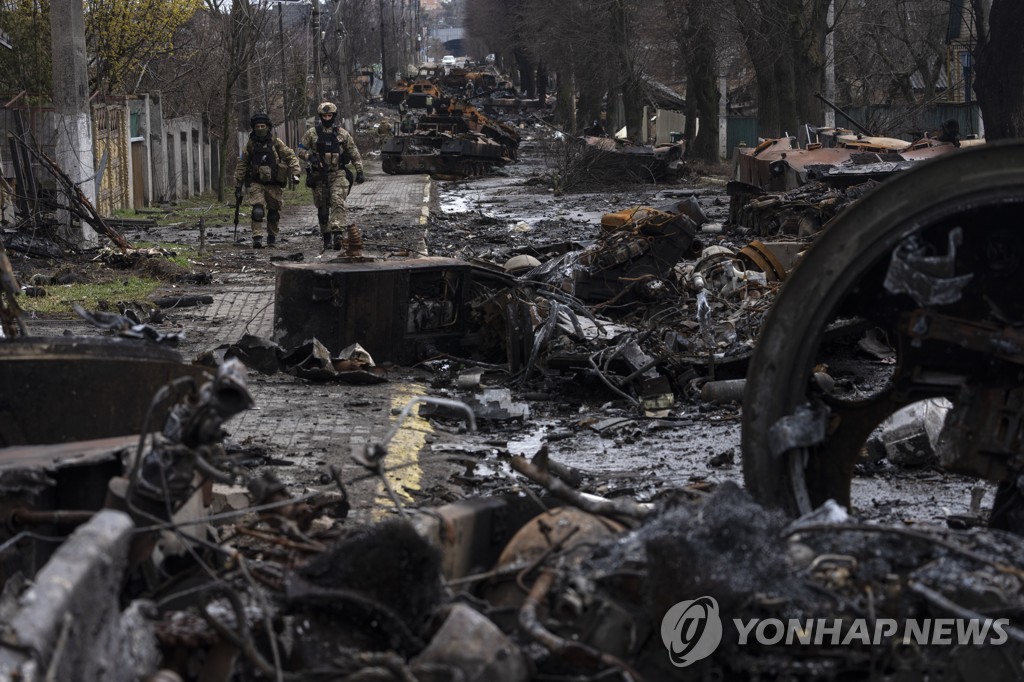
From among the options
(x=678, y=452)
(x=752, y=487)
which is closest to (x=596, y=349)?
(x=678, y=452)

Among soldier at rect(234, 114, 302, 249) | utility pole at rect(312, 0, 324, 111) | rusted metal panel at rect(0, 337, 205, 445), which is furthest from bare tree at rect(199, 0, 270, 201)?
rusted metal panel at rect(0, 337, 205, 445)

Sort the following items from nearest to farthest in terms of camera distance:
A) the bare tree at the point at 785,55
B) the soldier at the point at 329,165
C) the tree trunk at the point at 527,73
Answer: the soldier at the point at 329,165 → the bare tree at the point at 785,55 → the tree trunk at the point at 527,73

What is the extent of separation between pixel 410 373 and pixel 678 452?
3.11 metres

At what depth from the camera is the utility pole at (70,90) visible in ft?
57.8

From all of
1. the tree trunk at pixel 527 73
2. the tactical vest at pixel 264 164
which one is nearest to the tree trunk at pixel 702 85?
the tactical vest at pixel 264 164

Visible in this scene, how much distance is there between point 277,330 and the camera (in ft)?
36.0

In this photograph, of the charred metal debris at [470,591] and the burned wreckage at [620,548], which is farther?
the burned wreckage at [620,548]

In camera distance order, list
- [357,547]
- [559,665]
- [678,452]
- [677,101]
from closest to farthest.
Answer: [559,665] < [357,547] < [678,452] < [677,101]

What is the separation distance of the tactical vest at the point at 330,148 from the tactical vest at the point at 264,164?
0.70m

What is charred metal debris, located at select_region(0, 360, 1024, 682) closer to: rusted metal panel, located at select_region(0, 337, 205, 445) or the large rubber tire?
the large rubber tire

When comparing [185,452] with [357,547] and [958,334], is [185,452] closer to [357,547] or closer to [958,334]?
[357,547]

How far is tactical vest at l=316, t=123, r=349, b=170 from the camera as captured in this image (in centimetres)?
1902

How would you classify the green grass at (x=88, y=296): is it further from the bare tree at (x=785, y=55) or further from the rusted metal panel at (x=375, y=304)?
the bare tree at (x=785, y=55)

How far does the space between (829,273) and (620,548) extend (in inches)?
47.6
